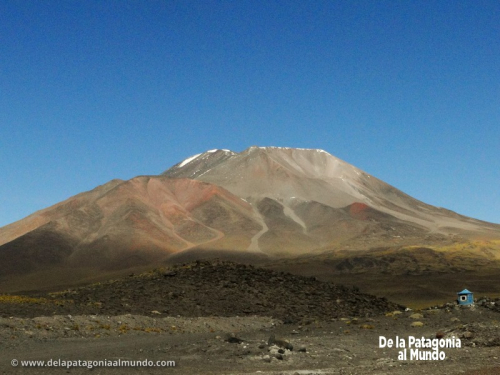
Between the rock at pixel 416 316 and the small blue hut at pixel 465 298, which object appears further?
the small blue hut at pixel 465 298

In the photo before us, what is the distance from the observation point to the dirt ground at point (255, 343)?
15.9 meters

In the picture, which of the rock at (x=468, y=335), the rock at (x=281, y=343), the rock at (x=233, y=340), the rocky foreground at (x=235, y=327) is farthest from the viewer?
the rock at (x=468, y=335)

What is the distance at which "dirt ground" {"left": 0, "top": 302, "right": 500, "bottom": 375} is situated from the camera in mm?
15898

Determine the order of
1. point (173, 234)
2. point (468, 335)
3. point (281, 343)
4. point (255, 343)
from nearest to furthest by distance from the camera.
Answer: point (281, 343), point (255, 343), point (468, 335), point (173, 234)

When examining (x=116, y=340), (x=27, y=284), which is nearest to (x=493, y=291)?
(x=116, y=340)

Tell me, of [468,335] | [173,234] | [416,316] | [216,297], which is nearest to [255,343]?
[468,335]

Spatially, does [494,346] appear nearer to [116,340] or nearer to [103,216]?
[116,340]

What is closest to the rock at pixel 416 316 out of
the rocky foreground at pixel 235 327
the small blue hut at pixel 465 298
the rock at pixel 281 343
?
the rocky foreground at pixel 235 327

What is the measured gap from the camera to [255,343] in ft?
62.5

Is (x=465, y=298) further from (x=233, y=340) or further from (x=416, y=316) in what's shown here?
(x=233, y=340)

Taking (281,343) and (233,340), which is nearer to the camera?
(281,343)

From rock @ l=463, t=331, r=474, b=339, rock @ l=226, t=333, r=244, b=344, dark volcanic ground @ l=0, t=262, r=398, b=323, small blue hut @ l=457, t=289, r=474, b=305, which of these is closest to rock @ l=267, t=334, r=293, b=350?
rock @ l=226, t=333, r=244, b=344

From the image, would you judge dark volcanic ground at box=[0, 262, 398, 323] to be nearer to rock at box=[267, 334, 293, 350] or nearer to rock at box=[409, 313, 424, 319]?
rock at box=[409, 313, 424, 319]

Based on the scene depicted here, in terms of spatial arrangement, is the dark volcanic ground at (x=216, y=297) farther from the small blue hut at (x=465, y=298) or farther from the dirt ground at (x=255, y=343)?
the small blue hut at (x=465, y=298)
